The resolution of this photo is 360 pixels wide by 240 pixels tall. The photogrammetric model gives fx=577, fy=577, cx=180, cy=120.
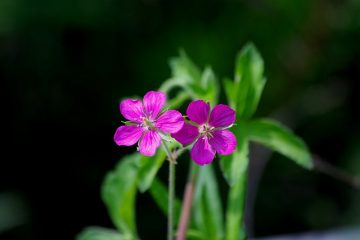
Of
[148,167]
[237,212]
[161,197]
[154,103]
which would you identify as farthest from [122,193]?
[154,103]

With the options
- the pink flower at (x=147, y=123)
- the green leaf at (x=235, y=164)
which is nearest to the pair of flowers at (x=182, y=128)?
the pink flower at (x=147, y=123)

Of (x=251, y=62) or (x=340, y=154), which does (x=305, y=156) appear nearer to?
(x=251, y=62)

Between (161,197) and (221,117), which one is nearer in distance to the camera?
(221,117)

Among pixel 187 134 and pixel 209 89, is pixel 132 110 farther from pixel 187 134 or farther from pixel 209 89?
pixel 209 89

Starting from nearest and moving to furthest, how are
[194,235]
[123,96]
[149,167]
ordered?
[149,167], [194,235], [123,96]

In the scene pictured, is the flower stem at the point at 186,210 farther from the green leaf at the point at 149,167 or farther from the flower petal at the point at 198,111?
the flower petal at the point at 198,111

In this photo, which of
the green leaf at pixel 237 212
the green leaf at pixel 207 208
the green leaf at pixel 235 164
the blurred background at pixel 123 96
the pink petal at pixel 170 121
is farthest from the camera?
the blurred background at pixel 123 96

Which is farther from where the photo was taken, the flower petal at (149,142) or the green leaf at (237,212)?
the green leaf at (237,212)

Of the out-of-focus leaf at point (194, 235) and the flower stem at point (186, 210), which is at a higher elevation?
the flower stem at point (186, 210)
